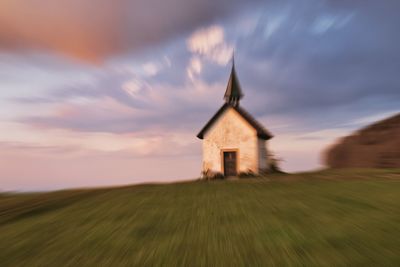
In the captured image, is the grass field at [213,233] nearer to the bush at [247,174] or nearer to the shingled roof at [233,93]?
the bush at [247,174]

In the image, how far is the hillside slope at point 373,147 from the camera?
26359mm

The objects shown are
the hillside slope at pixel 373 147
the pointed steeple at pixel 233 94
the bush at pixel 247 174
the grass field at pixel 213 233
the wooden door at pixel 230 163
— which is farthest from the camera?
the pointed steeple at pixel 233 94

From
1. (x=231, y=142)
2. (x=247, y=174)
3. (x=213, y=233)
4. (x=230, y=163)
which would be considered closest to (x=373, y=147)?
(x=247, y=174)

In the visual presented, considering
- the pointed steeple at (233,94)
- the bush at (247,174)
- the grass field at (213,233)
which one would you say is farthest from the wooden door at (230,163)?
the grass field at (213,233)

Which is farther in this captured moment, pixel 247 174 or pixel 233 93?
pixel 233 93

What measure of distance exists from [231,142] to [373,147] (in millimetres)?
17039

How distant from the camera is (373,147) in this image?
28.5 metres

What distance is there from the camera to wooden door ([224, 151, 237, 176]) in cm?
2467

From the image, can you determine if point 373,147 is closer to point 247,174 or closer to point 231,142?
point 247,174

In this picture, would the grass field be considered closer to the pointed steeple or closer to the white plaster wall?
the white plaster wall

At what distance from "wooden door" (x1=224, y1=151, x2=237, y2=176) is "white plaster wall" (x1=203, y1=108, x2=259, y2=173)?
0.51 meters

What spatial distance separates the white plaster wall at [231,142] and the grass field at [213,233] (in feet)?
41.2

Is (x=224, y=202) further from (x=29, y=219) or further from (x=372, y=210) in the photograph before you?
(x=29, y=219)

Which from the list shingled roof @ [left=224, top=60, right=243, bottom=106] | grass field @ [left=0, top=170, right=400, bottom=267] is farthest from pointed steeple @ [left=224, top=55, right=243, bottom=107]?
grass field @ [left=0, top=170, right=400, bottom=267]
